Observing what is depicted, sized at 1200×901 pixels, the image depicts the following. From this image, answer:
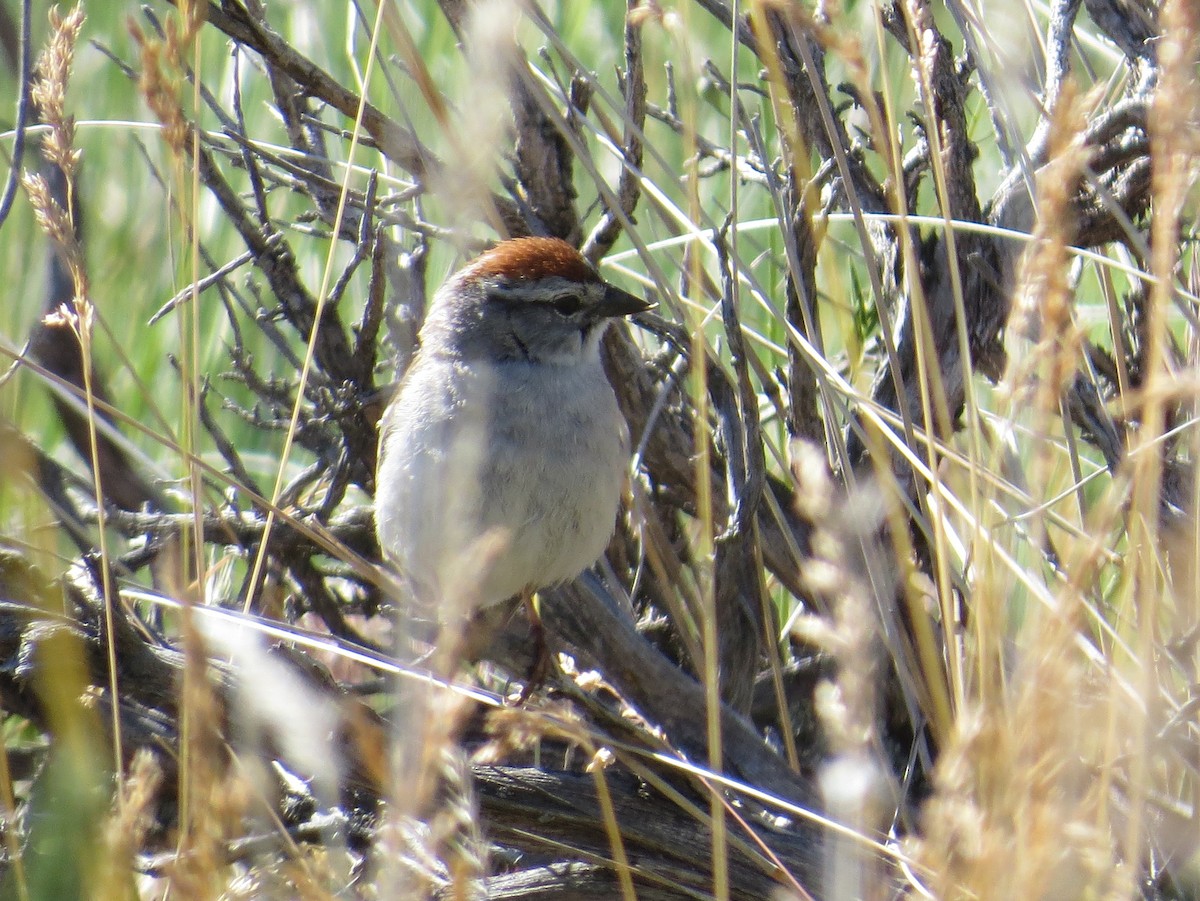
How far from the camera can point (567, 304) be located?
323 cm

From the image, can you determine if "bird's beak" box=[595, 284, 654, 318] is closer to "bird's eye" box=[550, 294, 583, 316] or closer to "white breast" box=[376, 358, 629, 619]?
"bird's eye" box=[550, 294, 583, 316]

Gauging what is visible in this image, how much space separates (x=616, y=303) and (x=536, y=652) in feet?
2.99

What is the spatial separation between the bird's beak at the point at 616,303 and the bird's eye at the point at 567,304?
0.06 m

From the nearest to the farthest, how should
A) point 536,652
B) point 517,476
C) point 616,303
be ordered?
point 517,476
point 616,303
point 536,652

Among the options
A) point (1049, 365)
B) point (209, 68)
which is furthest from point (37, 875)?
point (209, 68)

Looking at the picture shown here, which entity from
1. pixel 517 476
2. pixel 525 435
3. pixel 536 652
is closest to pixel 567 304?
pixel 525 435

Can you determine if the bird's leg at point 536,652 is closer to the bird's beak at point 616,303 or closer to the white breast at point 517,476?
the white breast at point 517,476

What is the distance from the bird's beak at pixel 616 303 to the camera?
123 inches

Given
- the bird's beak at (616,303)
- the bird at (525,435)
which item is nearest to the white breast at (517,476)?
the bird at (525,435)

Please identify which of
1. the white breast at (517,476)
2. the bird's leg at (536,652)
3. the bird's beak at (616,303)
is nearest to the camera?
the white breast at (517,476)

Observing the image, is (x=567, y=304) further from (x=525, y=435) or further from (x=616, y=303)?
(x=525, y=435)

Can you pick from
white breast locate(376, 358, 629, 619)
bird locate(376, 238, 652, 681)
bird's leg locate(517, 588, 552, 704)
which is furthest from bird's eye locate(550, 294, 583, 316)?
bird's leg locate(517, 588, 552, 704)

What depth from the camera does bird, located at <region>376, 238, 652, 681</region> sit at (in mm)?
2996

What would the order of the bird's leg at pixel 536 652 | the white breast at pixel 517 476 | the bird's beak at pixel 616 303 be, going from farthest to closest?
the bird's leg at pixel 536 652 < the bird's beak at pixel 616 303 < the white breast at pixel 517 476
